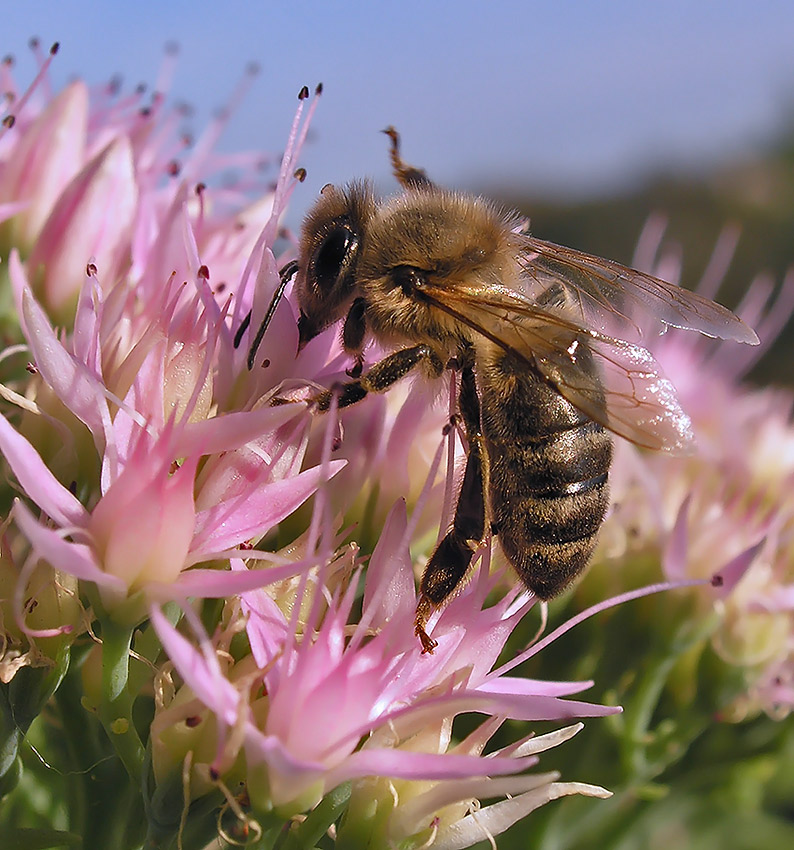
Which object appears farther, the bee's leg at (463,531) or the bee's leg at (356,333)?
the bee's leg at (356,333)

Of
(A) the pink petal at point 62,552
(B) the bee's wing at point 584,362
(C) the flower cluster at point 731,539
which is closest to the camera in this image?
(A) the pink petal at point 62,552

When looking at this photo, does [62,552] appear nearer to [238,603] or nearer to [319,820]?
[238,603]

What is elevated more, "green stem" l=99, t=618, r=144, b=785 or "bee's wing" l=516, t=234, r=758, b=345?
"bee's wing" l=516, t=234, r=758, b=345

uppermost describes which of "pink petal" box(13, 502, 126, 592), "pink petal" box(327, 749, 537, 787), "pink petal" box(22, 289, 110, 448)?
"pink petal" box(22, 289, 110, 448)

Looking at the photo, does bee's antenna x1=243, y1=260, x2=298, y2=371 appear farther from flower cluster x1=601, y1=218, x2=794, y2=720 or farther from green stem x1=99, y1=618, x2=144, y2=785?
flower cluster x1=601, y1=218, x2=794, y2=720

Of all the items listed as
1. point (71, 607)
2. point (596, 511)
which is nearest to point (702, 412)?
point (596, 511)

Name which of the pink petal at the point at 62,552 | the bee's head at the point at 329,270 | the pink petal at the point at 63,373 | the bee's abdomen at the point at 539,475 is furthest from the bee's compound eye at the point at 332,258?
the pink petal at the point at 62,552

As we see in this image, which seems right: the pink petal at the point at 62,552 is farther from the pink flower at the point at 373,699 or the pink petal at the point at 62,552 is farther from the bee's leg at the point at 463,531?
the bee's leg at the point at 463,531

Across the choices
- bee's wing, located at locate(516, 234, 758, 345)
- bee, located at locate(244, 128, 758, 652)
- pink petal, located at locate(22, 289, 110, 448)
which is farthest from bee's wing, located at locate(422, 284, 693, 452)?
pink petal, located at locate(22, 289, 110, 448)
